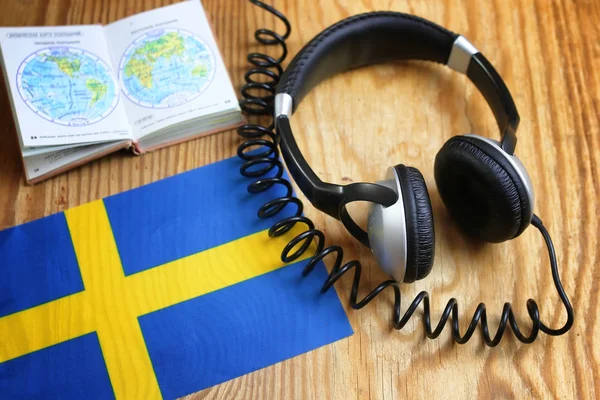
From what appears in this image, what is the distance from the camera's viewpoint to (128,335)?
0.91 m

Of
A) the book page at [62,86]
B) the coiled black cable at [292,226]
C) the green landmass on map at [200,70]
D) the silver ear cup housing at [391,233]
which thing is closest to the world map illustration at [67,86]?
the book page at [62,86]

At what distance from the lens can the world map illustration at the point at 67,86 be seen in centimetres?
103

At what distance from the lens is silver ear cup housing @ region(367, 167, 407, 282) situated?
80 centimetres

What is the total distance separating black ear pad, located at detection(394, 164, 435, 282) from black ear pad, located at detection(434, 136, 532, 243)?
8 cm

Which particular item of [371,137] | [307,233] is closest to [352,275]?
[307,233]

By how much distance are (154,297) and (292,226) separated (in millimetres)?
241

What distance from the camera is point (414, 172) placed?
2.73 ft

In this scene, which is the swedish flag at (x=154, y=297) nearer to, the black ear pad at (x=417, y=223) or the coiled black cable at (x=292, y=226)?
the coiled black cable at (x=292, y=226)

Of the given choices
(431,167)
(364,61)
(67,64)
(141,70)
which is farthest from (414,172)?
(67,64)

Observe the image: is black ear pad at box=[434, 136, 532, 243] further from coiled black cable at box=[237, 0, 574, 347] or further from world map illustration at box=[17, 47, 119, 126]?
world map illustration at box=[17, 47, 119, 126]

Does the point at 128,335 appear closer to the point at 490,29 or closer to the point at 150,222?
the point at 150,222

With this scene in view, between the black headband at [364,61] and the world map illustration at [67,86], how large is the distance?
13.1 inches

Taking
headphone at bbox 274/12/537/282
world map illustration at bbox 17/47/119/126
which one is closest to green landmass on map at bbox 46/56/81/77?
world map illustration at bbox 17/47/119/126

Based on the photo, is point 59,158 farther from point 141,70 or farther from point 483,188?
point 483,188
